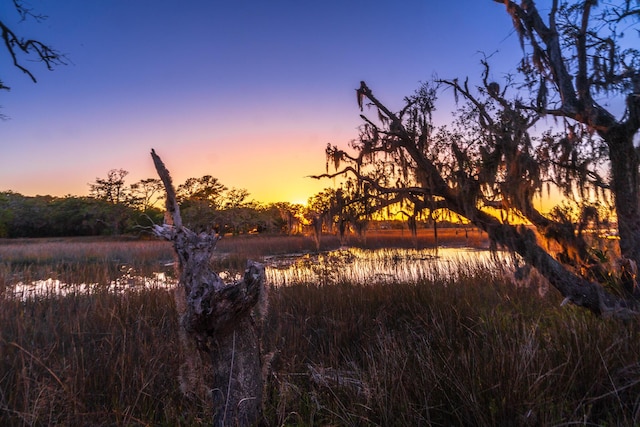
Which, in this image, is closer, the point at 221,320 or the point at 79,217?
the point at 221,320

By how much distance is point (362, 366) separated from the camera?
5062mm

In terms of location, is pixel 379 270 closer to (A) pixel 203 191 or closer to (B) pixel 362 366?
(B) pixel 362 366

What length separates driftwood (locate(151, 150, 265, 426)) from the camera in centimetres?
233

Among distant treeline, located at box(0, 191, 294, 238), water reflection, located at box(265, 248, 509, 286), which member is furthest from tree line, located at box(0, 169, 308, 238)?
water reflection, located at box(265, 248, 509, 286)

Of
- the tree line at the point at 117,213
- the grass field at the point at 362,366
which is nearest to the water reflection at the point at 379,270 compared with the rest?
the grass field at the point at 362,366

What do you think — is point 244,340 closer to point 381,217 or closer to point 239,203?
point 381,217

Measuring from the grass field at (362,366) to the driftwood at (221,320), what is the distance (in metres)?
0.36

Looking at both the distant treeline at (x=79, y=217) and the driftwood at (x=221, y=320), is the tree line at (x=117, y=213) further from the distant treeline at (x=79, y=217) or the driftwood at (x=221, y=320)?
the driftwood at (x=221, y=320)

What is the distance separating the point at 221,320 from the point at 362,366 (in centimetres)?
327

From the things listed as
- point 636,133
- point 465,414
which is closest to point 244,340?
point 465,414

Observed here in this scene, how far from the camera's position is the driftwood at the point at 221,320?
7.64 feet

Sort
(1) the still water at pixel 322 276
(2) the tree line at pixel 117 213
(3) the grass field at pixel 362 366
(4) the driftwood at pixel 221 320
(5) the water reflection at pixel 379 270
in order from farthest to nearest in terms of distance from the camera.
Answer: (2) the tree line at pixel 117 213 < (5) the water reflection at pixel 379 270 < (1) the still water at pixel 322 276 < (3) the grass field at pixel 362 366 < (4) the driftwood at pixel 221 320

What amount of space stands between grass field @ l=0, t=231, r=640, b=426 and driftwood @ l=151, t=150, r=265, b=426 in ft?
1.18

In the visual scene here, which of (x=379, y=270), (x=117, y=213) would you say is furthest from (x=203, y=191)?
(x=379, y=270)
